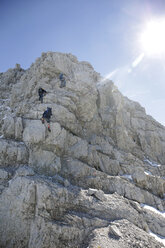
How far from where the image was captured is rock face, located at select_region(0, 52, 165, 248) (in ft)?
37.3

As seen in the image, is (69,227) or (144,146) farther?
(144,146)

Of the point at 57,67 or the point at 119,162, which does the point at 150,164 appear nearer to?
the point at 119,162

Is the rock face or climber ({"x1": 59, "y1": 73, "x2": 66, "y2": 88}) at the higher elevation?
climber ({"x1": 59, "y1": 73, "x2": 66, "y2": 88})

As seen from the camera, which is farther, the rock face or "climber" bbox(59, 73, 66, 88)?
"climber" bbox(59, 73, 66, 88)

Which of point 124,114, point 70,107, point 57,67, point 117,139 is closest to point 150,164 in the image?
Answer: point 117,139

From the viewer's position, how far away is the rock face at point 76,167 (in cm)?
1136

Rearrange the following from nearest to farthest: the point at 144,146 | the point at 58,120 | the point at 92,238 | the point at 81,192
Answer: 1. the point at 92,238
2. the point at 81,192
3. the point at 58,120
4. the point at 144,146

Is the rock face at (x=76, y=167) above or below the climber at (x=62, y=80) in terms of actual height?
below

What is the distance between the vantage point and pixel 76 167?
60.1ft

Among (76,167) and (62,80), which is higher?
(62,80)

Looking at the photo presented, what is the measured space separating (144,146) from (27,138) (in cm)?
2365

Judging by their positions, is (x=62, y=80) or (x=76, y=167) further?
(x=62, y=80)

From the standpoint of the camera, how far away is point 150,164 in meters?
27.8

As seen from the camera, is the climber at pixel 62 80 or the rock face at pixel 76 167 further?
the climber at pixel 62 80
